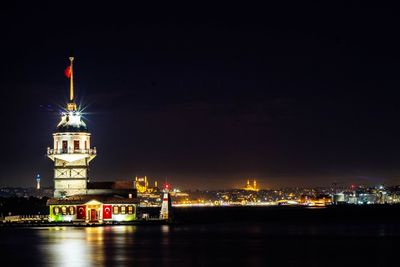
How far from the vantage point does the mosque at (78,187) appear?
108000 millimetres

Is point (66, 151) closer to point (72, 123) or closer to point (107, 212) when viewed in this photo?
point (72, 123)

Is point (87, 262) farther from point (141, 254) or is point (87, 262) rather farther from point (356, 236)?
point (356, 236)

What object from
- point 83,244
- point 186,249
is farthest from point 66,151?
point 186,249

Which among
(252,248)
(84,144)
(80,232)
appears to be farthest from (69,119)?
(252,248)

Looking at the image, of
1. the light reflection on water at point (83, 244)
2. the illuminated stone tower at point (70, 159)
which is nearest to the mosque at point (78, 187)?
the illuminated stone tower at point (70, 159)

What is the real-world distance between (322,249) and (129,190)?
141ft

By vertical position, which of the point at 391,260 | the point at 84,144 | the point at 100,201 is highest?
the point at 84,144

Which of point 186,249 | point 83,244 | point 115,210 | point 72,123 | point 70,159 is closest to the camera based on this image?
point 186,249

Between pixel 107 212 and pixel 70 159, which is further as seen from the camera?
pixel 70 159

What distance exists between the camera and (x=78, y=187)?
110875 mm

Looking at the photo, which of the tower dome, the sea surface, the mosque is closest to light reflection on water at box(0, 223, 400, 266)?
the sea surface

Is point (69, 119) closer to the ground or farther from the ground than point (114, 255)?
farther from the ground

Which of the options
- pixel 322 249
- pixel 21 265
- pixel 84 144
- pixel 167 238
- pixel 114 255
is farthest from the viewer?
pixel 84 144

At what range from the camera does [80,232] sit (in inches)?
3600
